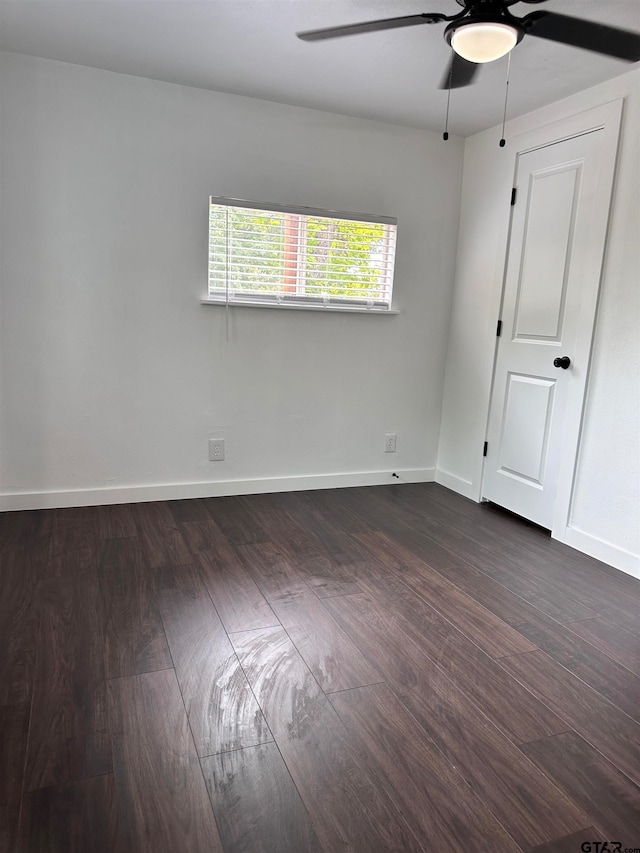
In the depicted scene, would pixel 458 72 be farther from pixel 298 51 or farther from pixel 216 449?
pixel 216 449

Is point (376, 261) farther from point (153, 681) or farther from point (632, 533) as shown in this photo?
point (153, 681)

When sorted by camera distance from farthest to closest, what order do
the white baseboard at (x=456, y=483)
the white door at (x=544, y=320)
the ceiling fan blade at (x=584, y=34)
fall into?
1. the white baseboard at (x=456, y=483)
2. the white door at (x=544, y=320)
3. the ceiling fan blade at (x=584, y=34)

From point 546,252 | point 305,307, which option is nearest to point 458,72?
point 546,252

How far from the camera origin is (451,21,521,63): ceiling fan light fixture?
1681 millimetres

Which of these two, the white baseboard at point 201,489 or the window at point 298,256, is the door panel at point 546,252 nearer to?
the window at point 298,256

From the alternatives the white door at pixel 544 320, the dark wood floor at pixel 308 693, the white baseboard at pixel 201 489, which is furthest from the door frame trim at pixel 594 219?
the white baseboard at pixel 201 489

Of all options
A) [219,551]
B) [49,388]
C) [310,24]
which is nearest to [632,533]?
[219,551]

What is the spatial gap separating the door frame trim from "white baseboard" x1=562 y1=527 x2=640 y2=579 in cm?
3

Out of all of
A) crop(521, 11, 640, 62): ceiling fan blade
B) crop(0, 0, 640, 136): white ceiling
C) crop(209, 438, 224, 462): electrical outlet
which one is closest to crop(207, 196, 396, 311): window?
crop(0, 0, 640, 136): white ceiling

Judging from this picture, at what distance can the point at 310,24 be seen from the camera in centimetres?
237

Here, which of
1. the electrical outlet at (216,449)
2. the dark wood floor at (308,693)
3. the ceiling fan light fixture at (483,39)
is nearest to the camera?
the dark wood floor at (308,693)

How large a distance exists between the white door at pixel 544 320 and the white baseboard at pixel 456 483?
0.50ft

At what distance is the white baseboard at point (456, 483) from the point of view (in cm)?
384

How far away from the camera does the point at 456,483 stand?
3984 millimetres
